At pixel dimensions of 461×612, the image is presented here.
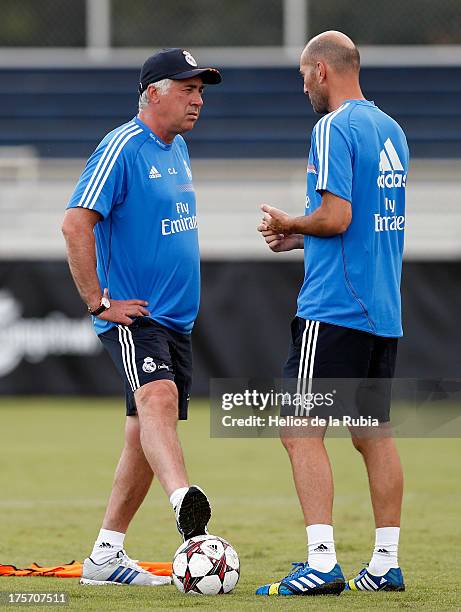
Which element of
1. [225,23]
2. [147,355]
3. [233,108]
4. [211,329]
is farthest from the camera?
[225,23]

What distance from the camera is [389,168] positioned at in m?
5.28

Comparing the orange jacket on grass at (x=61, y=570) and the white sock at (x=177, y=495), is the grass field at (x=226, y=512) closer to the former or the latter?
the orange jacket on grass at (x=61, y=570)

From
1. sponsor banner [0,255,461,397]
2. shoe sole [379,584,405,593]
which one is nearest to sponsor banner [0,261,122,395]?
sponsor banner [0,255,461,397]

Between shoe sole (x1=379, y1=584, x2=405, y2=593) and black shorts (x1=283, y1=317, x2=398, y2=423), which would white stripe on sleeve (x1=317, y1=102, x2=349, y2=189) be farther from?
shoe sole (x1=379, y1=584, x2=405, y2=593)

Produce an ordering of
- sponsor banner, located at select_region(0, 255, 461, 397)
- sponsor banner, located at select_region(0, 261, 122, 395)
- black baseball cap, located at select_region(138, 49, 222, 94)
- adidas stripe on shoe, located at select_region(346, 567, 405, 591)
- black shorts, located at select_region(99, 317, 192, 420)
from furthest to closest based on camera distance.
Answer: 1. sponsor banner, located at select_region(0, 261, 122, 395)
2. sponsor banner, located at select_region(0, 255, 461, 397)
3. black baseball cap, located at select_region(138, 49, 222, 94)
4. black shorts, located at select_region(99, 317, 192, 420)
5. adidas stripe on shoe, located at select_region(346, 567, 405, 591)

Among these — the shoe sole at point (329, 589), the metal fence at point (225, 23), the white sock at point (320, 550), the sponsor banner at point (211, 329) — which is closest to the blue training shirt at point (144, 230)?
the white sock at point (320, 550)

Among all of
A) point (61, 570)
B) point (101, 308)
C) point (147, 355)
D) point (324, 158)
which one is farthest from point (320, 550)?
point (324, 158)

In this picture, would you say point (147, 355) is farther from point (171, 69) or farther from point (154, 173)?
point (171, 69)

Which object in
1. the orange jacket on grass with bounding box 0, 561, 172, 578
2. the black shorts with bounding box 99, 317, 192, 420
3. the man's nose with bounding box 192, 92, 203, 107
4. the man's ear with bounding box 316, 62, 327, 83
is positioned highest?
the man's ear with bounding box 316, 62, 327, 83

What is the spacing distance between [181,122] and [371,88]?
12.7 meters

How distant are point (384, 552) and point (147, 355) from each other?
1282mm

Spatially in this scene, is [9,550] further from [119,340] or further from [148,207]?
[148,207]

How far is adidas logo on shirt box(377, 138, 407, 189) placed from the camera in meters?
5.25

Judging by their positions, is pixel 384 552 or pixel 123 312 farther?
pixel 123 312
